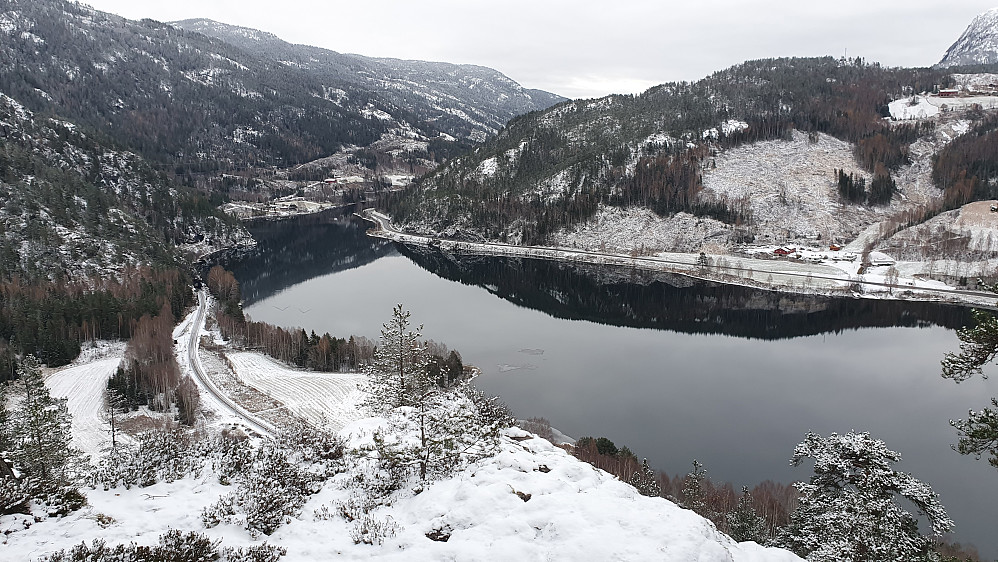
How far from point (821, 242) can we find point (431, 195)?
114 m

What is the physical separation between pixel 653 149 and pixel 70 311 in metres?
140

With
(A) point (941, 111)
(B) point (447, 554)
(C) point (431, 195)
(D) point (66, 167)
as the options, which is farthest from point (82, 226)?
(A) point (941, 111)

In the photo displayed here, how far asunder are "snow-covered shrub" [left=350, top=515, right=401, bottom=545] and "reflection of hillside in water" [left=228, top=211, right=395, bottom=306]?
95.2 metres

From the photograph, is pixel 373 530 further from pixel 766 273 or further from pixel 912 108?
pixel 912 108

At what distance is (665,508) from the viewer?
45.8 feet

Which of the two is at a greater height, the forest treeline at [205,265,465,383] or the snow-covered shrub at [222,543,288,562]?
the snow-covered shrub at [222,543,288,562]

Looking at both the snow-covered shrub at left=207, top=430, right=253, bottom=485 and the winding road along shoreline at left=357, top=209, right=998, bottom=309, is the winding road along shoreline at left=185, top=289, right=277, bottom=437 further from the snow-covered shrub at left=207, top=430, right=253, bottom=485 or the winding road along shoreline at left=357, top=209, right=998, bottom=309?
the winding road along shoreline at left=357, top=209, right=998, bottom=309

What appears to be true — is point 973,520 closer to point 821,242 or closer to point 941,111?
point 821,242

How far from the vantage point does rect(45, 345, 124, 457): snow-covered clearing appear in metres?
42.9

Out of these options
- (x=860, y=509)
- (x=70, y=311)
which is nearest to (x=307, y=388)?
(x=70, y=311)

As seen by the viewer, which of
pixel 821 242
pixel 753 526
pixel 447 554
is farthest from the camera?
pixel 821 242

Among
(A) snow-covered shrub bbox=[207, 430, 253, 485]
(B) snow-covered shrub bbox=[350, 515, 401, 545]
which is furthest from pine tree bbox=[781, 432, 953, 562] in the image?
(A) snow-covered shrub bbox=[207, 430, 253, 485]

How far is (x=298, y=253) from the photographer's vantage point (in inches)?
5822

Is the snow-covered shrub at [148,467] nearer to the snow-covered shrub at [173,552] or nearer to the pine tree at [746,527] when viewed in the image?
the snow-covered shrub at [173,552]
